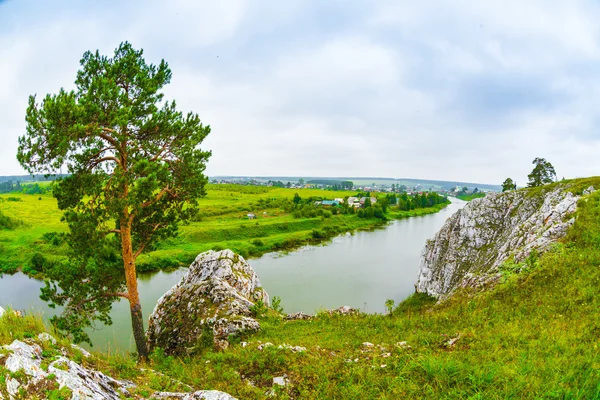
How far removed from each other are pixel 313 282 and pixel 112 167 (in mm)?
26001

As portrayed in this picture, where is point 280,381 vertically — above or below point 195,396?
below

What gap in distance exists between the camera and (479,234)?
2572 centimetres

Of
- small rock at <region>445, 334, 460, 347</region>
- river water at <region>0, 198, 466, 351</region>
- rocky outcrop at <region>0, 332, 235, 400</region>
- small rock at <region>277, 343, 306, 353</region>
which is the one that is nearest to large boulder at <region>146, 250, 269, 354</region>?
small rock at <region>277, 343, 306, 353</region>

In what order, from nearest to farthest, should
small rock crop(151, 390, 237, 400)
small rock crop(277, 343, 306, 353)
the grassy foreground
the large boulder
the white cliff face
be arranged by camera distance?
the grassy foreground < small rock crop(151, 390, 237, 400) < small rock crop(277, 343, 306, 353) < the large boulder < the white cliff face

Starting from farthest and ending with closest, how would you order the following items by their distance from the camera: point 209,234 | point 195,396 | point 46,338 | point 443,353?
point 209,234
point 443,353
point 46,338
point 195,396

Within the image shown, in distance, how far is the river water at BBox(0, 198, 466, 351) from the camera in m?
25.1

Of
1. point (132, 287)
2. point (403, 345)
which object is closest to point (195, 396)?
point (403, 345)

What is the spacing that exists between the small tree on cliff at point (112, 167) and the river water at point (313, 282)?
21.9 feet

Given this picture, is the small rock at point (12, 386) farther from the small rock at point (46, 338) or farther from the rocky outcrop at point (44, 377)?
the small rock at point (46, 338)

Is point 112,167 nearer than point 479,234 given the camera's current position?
Yes

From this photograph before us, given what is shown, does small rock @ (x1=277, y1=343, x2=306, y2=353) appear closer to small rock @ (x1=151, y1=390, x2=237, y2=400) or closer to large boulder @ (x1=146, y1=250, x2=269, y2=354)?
small rock @ (x1=151, y1=390, x2=237, y2=400)

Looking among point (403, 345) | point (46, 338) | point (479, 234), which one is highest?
point (46, 338)

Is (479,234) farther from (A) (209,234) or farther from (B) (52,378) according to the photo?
(A) (209,234)

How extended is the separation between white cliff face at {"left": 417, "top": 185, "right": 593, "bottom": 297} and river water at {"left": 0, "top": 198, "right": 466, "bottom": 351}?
462 centimetres
